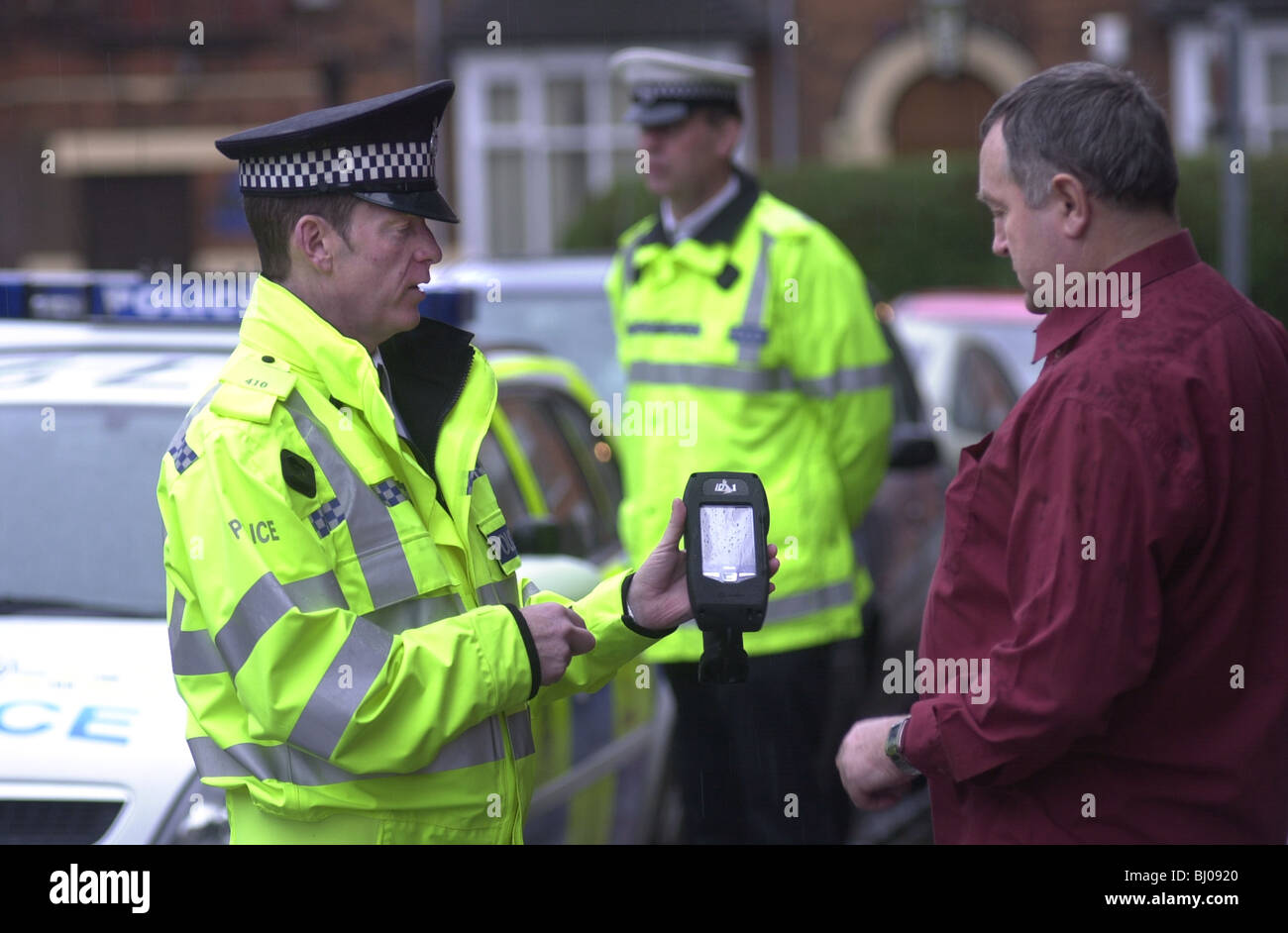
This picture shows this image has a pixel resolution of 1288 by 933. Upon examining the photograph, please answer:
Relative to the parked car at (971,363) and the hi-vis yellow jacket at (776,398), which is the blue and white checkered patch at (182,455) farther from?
the parked car at (971,363)

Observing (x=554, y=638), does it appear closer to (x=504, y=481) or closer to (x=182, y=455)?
(x=182, y=455)

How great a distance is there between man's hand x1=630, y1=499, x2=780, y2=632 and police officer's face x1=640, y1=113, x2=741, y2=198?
6.10 ft

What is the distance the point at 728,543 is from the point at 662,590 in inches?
7.4

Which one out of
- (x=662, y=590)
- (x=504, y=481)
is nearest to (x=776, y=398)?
(x=504, y=481)

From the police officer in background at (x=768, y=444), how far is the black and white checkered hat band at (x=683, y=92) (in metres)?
0.20

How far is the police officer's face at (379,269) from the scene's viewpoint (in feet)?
8.11

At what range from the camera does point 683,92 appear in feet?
14.3

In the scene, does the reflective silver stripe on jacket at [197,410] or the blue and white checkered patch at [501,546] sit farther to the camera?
the blue and white checkered patch at [501,546]

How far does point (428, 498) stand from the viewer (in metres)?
2.46

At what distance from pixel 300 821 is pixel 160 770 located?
0.93 meters

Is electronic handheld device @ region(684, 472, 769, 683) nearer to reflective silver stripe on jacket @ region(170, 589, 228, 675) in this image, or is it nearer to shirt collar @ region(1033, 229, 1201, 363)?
shirt collar @ region(1033, 229, 1201, 363)

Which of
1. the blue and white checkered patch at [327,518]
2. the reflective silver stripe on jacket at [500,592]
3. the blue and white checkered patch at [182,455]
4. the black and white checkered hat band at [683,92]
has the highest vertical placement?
the black and white checkered hat band at [683,92]

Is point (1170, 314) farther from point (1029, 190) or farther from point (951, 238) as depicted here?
point (951, 238)

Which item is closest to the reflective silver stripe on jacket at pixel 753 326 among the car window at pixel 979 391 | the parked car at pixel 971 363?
the parked car at pixel 971 363
